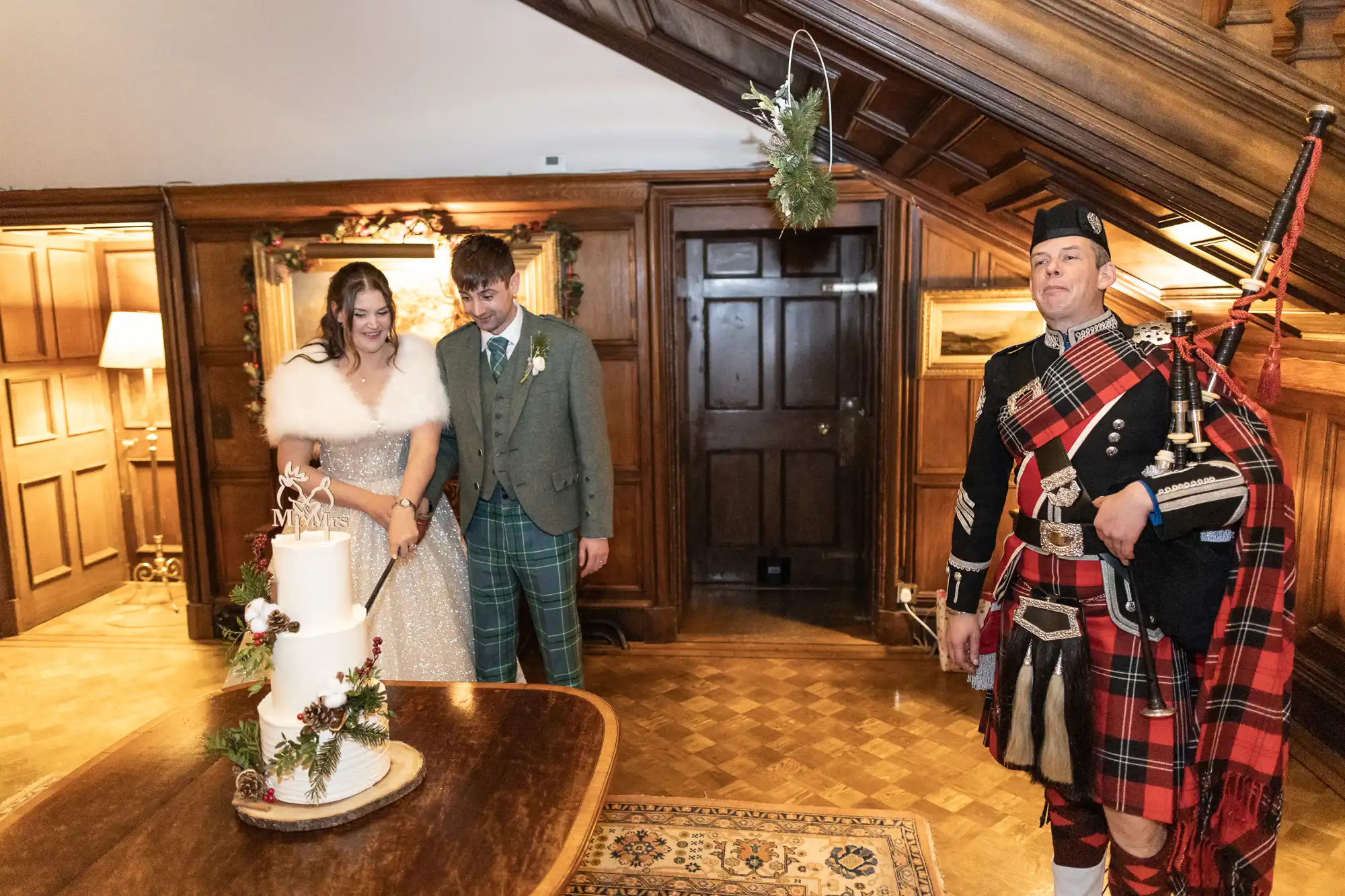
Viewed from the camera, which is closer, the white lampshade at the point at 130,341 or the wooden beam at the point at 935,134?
the wooden beam at the point at 935,134

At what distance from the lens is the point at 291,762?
138 cm

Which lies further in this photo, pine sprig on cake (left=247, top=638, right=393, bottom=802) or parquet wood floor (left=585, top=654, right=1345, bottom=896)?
parquet wood floor (left=585, top=654, right=1345, bottom=896)

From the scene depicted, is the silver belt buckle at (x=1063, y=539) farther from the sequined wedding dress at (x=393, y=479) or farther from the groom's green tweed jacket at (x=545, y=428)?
the sequined wedding dress at (x=393, y=479)

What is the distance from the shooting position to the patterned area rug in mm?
2297

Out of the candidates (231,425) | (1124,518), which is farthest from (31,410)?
(1124,518)

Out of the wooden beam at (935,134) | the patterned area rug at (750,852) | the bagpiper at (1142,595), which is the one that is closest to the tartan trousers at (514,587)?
the patterned area rug at (750,852)

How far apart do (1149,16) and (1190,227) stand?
675 millimetres

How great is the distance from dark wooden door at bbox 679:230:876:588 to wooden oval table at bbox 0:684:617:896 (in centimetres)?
319

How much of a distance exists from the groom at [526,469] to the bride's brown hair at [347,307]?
225 mm

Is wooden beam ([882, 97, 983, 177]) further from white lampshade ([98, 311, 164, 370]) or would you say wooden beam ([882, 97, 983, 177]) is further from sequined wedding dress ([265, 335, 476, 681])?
white lampshade ([98, 311, 164, 370])

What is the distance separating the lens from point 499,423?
257 cm

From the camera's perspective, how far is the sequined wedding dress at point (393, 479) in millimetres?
2619

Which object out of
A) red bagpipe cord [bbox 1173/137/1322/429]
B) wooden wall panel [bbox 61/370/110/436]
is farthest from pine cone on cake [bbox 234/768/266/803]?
wooden wall panel [bbox 61/370/110/436]

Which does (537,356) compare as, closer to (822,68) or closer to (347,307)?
(347,307)
